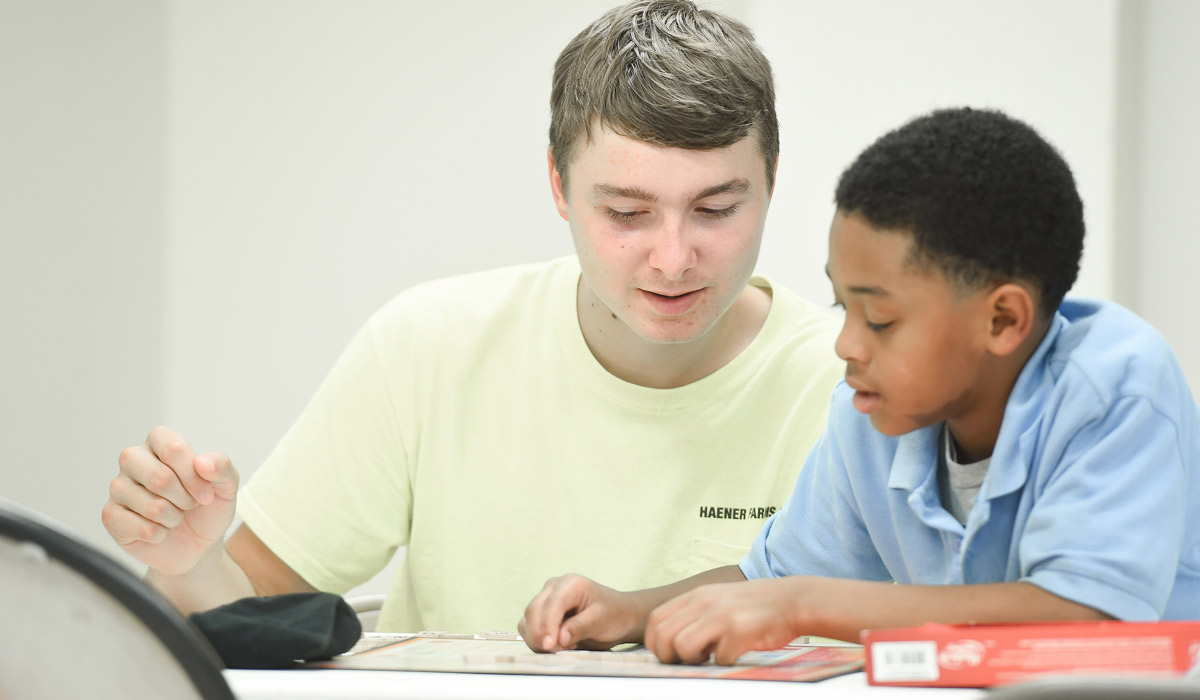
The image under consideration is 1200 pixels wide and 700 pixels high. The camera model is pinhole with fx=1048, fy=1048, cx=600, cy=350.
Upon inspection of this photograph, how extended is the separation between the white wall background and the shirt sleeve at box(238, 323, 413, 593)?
90cm

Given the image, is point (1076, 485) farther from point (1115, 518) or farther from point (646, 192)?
point (646, 192)

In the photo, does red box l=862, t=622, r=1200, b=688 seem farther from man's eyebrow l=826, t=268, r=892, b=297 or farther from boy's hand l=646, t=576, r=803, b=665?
man's eyebrow l=826, t=268, r=892, b=297

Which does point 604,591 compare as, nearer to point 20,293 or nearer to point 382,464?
point 382,464

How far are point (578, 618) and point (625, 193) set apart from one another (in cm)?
47

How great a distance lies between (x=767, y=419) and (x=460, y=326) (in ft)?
1.45

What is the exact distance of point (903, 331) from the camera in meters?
0.78

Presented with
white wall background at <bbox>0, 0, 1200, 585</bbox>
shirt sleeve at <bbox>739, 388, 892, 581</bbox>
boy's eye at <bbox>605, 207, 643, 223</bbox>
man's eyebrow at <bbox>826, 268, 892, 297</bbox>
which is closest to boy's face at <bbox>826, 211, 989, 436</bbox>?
man's eyebrow at <bbox>826, 268, 892, 297</bbox>

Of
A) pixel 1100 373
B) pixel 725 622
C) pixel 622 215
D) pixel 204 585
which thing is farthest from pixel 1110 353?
pixel 204 585

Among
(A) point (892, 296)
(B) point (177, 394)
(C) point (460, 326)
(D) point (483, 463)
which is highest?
(A) point (892, 296)

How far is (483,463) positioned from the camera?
1.41m

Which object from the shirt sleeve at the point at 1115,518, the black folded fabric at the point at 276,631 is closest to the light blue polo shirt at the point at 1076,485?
the shirt sleeve at the point at 1115,518

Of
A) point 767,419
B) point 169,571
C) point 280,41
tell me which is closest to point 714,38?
point 767,419

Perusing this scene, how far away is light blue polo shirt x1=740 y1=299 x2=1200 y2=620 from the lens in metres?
0.69

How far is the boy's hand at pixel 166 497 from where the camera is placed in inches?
35.5
